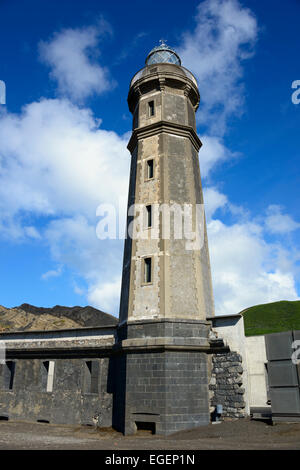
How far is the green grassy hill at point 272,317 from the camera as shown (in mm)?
47078

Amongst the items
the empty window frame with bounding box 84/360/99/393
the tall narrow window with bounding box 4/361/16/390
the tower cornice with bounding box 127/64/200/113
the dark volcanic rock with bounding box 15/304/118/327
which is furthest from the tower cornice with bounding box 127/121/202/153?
the dark volcanic rock with bounding box 15/304/118/327

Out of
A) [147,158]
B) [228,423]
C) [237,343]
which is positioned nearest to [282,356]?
[237,343]

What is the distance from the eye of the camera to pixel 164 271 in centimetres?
1493

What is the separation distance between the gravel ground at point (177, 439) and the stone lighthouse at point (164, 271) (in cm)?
86

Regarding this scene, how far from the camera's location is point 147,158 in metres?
17.9

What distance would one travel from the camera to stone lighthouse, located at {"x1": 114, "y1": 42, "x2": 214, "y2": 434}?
13337 mm

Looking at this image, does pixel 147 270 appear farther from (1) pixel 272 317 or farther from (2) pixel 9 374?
(1) pixel 272 317

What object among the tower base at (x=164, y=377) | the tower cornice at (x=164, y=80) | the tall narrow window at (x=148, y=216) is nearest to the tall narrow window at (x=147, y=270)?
the tall narrow window at (x=148, y=216)

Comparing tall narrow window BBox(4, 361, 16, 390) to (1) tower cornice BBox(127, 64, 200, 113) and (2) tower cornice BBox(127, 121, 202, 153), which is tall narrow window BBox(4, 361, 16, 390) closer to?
(2) tower cornice BBox(127, 121, 202, 153)

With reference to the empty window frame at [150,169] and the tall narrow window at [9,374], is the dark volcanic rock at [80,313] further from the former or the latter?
the empty window frame at [150,169]

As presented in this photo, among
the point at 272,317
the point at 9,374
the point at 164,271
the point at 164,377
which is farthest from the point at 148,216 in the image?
the point at 272,317

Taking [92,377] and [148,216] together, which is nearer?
[148,216]

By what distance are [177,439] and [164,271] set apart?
20.7ft
